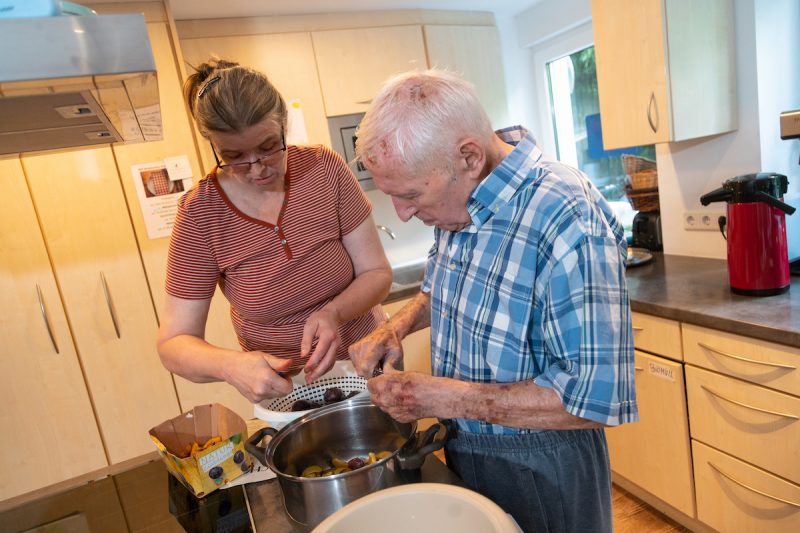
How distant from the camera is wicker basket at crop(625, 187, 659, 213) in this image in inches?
93.7

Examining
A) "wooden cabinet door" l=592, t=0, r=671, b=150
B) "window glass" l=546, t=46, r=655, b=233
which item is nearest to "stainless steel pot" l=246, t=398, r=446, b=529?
"wooden cabinet door" l=592, t=0, r=671, b=150

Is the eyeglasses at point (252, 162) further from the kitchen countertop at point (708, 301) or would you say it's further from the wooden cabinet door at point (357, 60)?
the wooden cabinet door at point (357, 60)

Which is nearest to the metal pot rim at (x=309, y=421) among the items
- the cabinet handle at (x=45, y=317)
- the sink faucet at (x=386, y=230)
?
the cabinet handle at (x=45, y=317)

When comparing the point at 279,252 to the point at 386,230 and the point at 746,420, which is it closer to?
the point at 746,420

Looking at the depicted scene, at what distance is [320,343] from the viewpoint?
3.69 feet

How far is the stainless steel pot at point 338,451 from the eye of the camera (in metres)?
0.78

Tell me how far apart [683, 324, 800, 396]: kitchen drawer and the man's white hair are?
44.7 inches

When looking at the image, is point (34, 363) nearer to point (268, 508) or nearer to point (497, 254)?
point (268, 508)

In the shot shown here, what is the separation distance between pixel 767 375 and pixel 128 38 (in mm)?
1673

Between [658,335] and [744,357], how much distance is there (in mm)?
298

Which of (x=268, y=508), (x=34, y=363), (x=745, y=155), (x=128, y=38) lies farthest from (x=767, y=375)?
(x=34, y=363)

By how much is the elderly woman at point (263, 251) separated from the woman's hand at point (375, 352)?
0.09 m

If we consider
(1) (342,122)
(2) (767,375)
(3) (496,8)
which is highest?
(3) (496,8)

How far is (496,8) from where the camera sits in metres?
2.98
